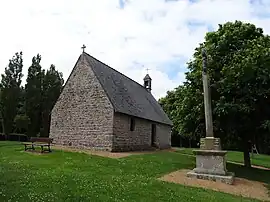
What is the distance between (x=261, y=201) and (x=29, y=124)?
30.6m

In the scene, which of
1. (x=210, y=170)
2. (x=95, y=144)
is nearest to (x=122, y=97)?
(x=95, y=144)

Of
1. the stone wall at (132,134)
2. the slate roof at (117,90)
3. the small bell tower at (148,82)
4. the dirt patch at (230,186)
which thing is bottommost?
the dirt patch at (230,186)

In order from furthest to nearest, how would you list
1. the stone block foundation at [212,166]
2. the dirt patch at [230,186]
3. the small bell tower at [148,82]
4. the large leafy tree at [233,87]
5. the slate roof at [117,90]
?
the small bell tower at [148,82] < the slate roof at [117,90] < the large leafy tree at [233,87] < the stone block foundation at [212,166] < the dirt patch at [230,186]

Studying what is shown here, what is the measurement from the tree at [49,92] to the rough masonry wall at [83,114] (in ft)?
38.7

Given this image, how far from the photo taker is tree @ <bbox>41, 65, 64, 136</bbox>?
35531 mm

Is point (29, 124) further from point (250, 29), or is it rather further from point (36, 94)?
point (250, 29)

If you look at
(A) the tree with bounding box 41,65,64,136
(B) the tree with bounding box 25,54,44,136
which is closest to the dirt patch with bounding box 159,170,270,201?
(A) the tree with bounding box 41,65,64,136

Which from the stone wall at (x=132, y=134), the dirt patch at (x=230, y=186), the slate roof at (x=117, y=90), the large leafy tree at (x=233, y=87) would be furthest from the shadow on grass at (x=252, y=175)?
the slate roof at (x=117, y=90)

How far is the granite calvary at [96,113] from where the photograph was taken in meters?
21.4

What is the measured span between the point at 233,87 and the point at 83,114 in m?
12.5

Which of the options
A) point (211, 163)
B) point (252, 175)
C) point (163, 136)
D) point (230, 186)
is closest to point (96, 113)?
point (211, 163)

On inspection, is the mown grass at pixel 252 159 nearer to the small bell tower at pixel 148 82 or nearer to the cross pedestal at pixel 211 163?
the small bell tower at pixel 148 82

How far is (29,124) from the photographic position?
34.2m

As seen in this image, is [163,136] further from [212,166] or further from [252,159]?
[212,166]
